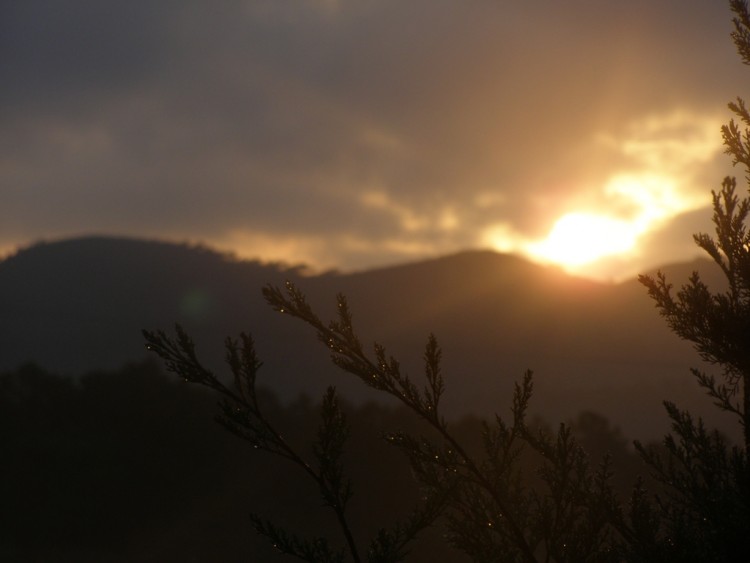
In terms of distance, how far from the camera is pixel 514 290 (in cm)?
3741

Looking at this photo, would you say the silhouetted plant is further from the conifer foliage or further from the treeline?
the treeline

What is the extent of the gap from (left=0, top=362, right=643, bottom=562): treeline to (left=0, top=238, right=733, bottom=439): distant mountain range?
1.84 meters

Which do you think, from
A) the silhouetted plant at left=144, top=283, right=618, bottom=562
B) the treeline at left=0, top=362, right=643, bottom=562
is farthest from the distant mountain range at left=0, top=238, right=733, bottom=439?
the silhouetted plant at left=144, top=283, right=618, bottom=562

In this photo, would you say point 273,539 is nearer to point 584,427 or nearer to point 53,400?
point 584,427

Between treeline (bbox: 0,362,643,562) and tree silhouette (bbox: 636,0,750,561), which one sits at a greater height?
tree silhouette (bbox: 636,0,750,561)

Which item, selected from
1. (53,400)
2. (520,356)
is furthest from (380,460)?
(53,400)

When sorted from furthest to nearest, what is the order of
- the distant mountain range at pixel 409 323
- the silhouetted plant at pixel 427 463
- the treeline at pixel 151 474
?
1. the distant mountain range at pixel 409 323
2. the treeline at pixel 151 474
3. the silhouetted plant at pixel 427 463

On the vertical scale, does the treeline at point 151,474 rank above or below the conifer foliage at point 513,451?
below

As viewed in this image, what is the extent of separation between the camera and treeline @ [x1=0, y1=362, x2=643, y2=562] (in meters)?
21.6

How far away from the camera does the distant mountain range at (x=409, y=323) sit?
2561cm

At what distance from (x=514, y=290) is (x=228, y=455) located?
16.9m

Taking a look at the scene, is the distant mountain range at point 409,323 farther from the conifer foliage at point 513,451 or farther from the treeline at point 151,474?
the conifer foliage at point 513,451

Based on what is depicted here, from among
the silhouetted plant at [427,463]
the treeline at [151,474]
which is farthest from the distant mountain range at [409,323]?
the silhouetted plant at [427,463]

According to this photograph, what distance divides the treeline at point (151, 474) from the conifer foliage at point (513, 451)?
15534 millimetres
